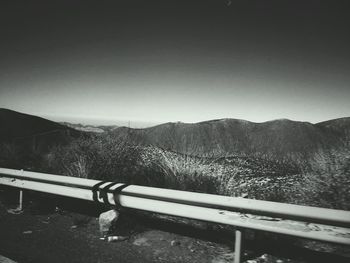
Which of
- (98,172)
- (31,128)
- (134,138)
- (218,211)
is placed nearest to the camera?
(218,211)

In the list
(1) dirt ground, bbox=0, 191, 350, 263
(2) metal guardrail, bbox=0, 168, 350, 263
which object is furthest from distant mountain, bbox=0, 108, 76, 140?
(2) metal guardrail, bbox=0, 168, 350, 263

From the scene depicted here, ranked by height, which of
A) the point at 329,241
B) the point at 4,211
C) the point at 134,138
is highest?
the point at 134,138

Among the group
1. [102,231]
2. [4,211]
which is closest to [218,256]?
[102,231]

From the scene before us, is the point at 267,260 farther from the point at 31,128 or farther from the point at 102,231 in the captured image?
the point at 31,128

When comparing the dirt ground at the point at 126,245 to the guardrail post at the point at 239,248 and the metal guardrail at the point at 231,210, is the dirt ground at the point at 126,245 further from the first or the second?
the metal guardrail at the point at 231,210

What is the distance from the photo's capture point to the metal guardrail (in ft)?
8.62

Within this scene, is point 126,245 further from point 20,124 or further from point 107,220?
point 20,124

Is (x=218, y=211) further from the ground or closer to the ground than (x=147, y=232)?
further from the ground

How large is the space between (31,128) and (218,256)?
3712 centimetres

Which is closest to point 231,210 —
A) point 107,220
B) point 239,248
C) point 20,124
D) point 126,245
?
point 239,248

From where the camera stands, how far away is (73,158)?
21.6 ft

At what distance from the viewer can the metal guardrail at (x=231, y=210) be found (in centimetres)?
263

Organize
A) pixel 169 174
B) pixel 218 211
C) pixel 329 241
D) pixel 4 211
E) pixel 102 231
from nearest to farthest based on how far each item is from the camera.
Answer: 1. pixel 329 241
2. pixel 218 211
3. pixel 102 231
4. pixel 4 211
5. pixel 169 174

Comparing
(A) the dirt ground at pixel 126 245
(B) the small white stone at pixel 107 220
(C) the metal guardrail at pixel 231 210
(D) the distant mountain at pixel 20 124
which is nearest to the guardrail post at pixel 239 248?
(C) the metal guardrail at pixel 231 210
